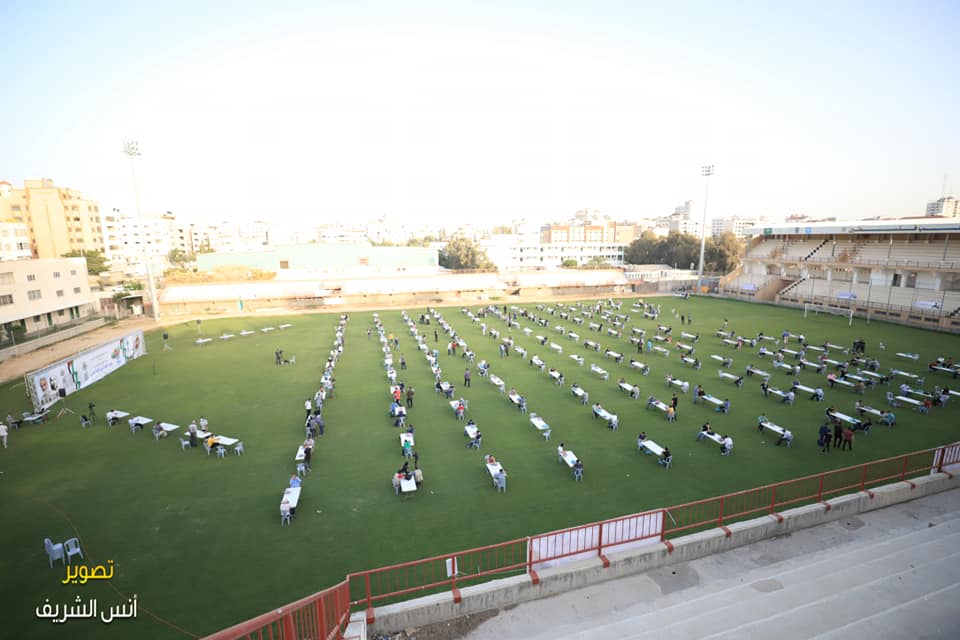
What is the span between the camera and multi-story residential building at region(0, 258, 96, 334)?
114ft

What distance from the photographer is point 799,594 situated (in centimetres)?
812

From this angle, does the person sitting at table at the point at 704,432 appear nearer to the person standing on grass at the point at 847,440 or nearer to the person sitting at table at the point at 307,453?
the person standing on grass at the point at 847,440

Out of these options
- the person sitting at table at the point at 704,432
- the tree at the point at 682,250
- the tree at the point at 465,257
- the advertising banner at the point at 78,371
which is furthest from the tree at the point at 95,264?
the tree at the point at 682,250

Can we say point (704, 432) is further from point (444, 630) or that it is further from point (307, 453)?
point (307, 453)

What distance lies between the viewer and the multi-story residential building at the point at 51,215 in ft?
257

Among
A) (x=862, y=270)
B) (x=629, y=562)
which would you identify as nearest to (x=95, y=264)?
(x=629, y=562)

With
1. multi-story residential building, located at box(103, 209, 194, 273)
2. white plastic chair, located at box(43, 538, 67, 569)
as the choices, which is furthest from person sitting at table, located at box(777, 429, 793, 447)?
multi-story residential building, located at box(103, 209, 194, 273)

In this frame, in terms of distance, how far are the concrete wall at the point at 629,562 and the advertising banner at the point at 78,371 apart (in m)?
22.5

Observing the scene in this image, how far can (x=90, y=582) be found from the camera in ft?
34.0

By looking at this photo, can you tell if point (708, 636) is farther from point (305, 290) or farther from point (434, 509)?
point (305, 290)

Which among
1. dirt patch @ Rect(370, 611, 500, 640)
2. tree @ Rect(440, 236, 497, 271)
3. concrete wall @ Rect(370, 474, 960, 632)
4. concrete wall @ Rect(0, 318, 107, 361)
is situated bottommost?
concrete wall @ Rect(0, 318, 107, 361)

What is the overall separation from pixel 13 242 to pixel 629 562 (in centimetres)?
9582

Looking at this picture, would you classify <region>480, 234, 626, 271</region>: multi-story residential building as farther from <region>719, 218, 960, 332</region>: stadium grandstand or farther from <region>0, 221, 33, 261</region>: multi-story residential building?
<region>0, 221, 33, 261</region>: multi-story residential building

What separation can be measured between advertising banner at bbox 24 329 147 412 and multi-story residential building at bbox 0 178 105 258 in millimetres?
73871
